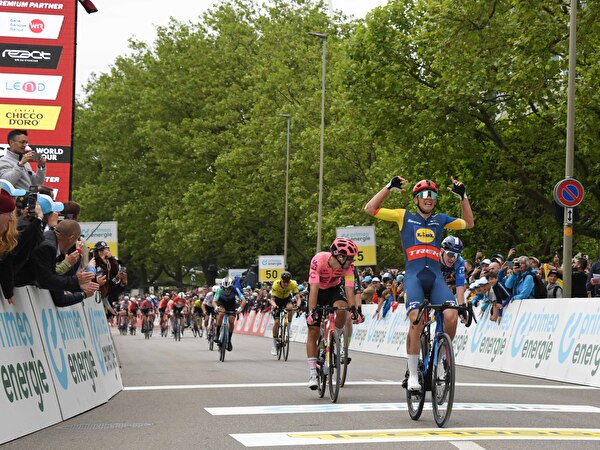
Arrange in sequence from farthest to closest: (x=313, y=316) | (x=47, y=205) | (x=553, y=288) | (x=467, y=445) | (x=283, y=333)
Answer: (x=283, y=333) < (x=553, y=288) < (x=313, y=316) < (x=47, y=205) < (x=467, y=445)

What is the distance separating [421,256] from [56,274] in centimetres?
338

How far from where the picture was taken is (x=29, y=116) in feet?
83.3

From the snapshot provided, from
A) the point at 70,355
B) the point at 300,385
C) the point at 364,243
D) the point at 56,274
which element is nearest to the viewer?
the point at 56,274

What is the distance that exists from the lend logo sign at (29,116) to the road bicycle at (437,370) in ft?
49.7

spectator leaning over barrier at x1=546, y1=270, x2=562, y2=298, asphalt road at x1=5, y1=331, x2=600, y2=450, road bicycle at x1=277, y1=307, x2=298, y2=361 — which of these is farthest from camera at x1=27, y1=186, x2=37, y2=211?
road bicycle at x1=277, y1=307, x2=298, y2=361

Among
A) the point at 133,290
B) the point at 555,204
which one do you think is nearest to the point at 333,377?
the point at 555,204

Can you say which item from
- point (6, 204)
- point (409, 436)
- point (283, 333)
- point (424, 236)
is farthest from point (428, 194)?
point (283, 333)

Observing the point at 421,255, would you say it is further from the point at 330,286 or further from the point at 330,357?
the point at 330,286

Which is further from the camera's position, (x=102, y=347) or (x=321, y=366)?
(x=102, y=347)

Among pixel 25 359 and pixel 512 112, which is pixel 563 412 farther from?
pixel 512 112

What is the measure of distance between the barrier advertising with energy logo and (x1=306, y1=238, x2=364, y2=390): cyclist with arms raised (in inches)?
444

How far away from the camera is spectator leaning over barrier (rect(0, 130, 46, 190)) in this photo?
14.6m

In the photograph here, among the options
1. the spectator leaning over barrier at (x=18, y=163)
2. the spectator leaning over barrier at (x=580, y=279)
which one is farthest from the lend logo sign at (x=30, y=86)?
the spectator leaning over barrier at (x=580, y=279)

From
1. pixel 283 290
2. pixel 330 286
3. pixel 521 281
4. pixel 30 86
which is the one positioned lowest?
pixel 283 290
